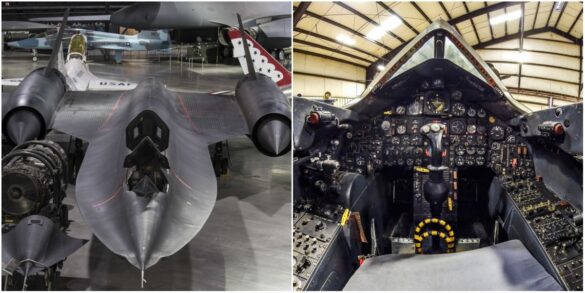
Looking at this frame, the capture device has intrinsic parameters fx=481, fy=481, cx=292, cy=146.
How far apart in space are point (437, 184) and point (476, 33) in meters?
1.38

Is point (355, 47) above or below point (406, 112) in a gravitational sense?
above

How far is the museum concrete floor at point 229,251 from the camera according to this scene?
4.06 m

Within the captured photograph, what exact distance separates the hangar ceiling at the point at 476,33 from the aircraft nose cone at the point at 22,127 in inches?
109

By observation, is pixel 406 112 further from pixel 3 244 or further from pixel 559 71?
pixel 3 244

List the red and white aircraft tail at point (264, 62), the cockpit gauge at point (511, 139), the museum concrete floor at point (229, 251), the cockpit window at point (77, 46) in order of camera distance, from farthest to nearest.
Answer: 1. the cockpit window at point (77, 46)
2. the red and white aircraft tail at point (264, 62)
3. the cockpit gauge at point (511, 139)
4. the museum concrete floor at point (229, 251)

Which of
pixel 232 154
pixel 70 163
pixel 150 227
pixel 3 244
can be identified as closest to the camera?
pixel 150 227

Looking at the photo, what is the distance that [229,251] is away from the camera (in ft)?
15.4

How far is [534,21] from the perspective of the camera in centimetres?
371

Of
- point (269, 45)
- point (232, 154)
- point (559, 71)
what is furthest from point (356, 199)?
point (269, 45)

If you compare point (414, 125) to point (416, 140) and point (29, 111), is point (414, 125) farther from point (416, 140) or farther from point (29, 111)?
point (29, 111)

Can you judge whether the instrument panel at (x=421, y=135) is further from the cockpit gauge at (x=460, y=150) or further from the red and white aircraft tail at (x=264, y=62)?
the red and white aircraft tail at (x=264, y=62)

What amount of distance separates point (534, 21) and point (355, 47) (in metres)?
1.44

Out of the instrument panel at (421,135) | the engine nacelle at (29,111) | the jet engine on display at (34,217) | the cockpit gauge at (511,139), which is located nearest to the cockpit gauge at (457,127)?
the instrument panel at (421,135)

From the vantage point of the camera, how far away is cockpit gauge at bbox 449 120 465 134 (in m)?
4.71
